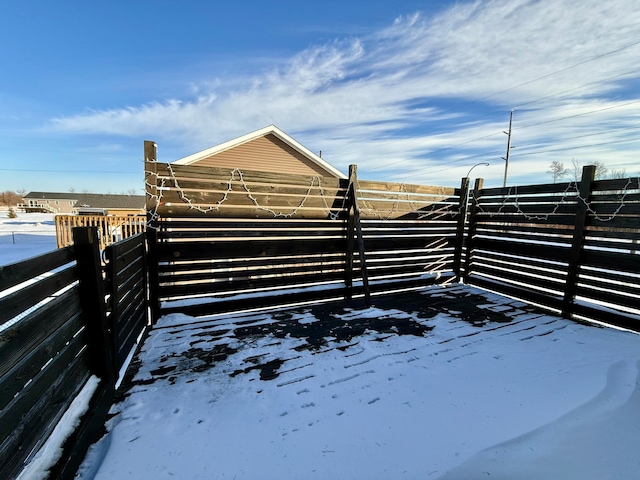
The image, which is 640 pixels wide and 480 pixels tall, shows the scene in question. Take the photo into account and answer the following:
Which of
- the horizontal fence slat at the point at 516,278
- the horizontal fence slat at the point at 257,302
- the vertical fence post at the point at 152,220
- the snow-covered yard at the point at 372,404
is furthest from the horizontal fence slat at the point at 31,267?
the horizontal fence slat at the point at 516,278

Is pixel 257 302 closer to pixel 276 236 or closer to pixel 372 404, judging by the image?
pixel 276 236

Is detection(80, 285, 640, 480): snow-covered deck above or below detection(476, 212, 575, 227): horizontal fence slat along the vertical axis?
below

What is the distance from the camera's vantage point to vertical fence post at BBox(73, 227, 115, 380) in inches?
60.4

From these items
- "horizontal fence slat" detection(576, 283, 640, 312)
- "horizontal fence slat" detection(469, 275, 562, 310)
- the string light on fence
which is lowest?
"horizontal fence slat" detection(469, 275, 562, 310)

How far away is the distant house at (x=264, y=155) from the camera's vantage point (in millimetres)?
8664

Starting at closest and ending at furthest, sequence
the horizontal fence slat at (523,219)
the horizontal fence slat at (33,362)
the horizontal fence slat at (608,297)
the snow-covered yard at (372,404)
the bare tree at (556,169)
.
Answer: the horizontal fence slat at (33,362), the snow-covered yard at (372,404), the horizontal fence slat at (608,297), the horizontal fence slat at (523,219), the bare tree at (556,169)

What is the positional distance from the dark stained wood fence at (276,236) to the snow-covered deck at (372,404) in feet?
1.97

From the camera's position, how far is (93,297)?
5.24 feet

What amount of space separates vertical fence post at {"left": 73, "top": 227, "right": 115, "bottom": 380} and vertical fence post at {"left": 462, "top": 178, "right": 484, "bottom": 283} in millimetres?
5590

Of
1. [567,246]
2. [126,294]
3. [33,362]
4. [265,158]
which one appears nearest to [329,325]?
[126,294]

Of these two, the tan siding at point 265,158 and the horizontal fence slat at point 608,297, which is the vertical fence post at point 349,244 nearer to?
the horizontal fence slat at point 608,297

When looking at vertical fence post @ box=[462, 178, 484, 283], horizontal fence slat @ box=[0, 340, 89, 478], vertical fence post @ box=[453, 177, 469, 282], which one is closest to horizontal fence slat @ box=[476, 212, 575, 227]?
vertical fence post @ box=[462, 178, 484, 283]

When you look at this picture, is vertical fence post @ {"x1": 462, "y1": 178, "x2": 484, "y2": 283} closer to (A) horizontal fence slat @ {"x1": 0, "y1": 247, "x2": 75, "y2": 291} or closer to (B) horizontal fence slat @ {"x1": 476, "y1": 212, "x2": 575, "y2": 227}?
(B) horizontal fence slat @ {"x1": 476, "y1": 212, "x2": 575, "y2": 227}

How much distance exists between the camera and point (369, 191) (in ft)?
14.4
